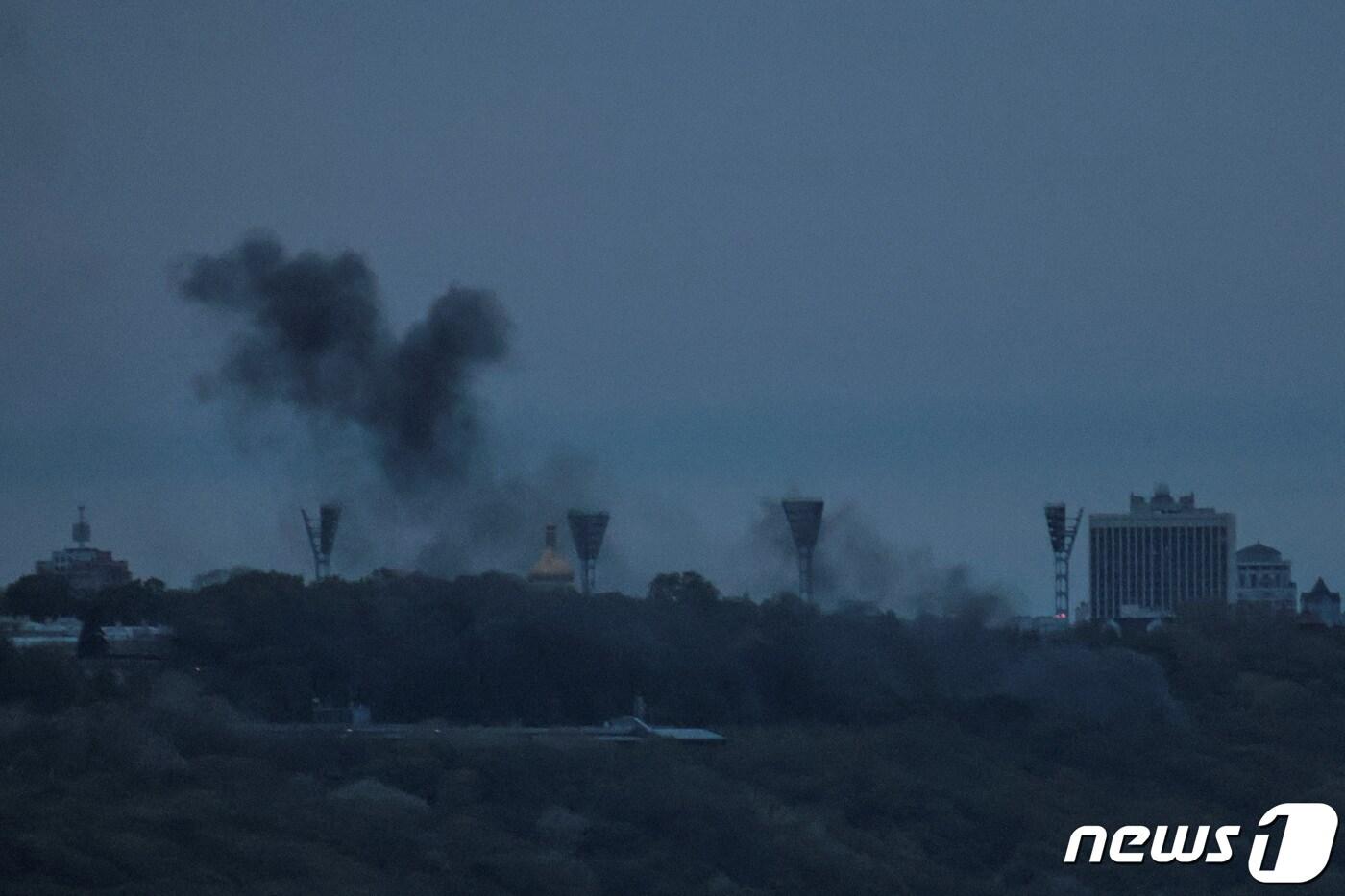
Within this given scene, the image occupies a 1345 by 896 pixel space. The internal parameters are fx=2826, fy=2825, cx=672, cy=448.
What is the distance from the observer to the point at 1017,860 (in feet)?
218

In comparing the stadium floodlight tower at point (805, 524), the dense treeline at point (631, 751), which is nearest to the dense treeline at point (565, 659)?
the dense treeline at point (631, 751)

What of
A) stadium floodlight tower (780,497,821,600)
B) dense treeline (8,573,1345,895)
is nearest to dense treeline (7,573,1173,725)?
dense treeline (8,573,1345,895)

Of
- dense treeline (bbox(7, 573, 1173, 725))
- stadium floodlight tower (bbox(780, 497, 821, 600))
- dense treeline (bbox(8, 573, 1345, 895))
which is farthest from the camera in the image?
stadium floodlight tower (bbox(780, 497, 821, 600))

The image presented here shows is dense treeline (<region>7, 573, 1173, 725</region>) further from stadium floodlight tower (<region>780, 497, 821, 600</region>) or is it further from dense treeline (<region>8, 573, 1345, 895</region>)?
stadium floodlight tower (<region>780, 497, 821, 600</region>)

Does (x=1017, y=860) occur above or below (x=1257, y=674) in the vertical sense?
below

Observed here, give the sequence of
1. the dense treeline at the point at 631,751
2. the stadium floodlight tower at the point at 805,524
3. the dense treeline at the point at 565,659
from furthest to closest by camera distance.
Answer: the stadium floodlight tower at the point at 805,524 → the dense treeline at the point at 565,659 → the dense treeline at the point at 631,751

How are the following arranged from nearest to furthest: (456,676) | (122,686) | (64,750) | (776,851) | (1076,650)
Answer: (64,750) < (776,851) < (122,686) < (456,676) < (1076,650)

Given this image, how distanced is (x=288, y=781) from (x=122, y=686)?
51.0ft

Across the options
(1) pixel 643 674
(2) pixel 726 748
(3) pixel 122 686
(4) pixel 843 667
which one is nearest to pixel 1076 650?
(4) pixel 843 667

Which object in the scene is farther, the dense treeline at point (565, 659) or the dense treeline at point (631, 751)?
the dense treeline at point (565, 659)

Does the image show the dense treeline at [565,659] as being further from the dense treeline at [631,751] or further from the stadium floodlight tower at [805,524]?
the stadium floodlight tower at [805,524]

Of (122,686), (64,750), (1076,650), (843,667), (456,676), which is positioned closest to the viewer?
(64,750)

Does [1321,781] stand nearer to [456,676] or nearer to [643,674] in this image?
[643,674]

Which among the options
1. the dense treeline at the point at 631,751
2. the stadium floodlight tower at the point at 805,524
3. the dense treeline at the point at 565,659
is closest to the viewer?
the dense treeline at the point at 631,751
